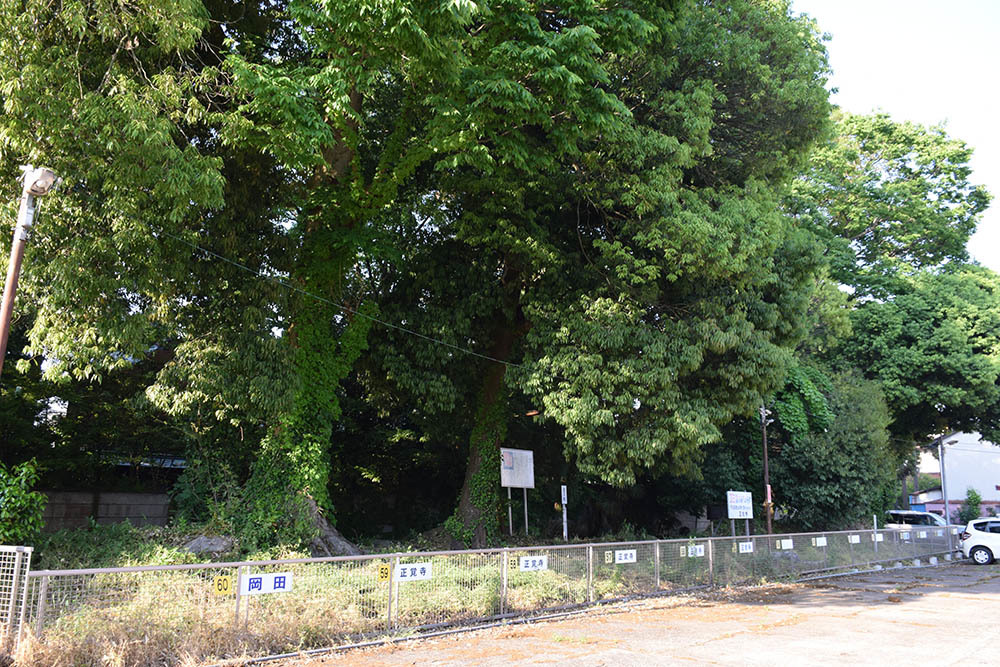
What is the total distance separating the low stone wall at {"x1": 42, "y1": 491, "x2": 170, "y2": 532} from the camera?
17797 millimetres

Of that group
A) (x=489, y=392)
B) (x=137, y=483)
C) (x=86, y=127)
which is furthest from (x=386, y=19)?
(x=137, y=483)

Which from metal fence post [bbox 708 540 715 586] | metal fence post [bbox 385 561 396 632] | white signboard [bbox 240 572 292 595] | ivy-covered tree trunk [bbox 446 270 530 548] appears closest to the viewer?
white signboard [bbox 240 572 292 595]

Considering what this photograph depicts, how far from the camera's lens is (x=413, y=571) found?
10.1m

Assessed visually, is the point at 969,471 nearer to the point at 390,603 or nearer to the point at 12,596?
the point at 390,603

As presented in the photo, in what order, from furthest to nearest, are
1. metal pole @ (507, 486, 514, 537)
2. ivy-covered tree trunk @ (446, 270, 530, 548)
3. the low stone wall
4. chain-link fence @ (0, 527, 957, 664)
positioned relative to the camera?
1. metal pole @ (507, 486, 514, 537)
2. ivy-covered tree trunk @ (446, 270, 530, 548)
3. the low stone wall
4. chain-link fence @ (0, 527, 957, 664)

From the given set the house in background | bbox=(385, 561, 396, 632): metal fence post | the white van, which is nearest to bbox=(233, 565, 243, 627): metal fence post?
bbox=(385, 561, 396, 632): metal fence post

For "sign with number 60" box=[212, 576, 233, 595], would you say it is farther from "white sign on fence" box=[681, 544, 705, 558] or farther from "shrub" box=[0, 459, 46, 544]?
"white sign on fence" box=[681, 544, 705, 558]

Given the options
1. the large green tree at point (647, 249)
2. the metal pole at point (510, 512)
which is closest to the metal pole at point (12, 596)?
the large green tree at point (647, 249)

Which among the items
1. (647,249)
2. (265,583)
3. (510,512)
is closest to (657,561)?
(510,512)

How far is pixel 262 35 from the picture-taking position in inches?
640

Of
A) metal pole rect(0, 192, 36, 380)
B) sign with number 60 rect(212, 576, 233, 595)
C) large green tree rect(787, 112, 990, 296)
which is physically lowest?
sign with number 60 rect(212, 576, 233, 595)

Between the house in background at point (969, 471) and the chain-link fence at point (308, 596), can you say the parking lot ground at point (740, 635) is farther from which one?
the house in background at point (969, 471)

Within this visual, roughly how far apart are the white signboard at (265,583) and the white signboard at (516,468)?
11.0m

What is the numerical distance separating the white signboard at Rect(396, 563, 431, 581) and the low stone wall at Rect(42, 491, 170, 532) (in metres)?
10.4
